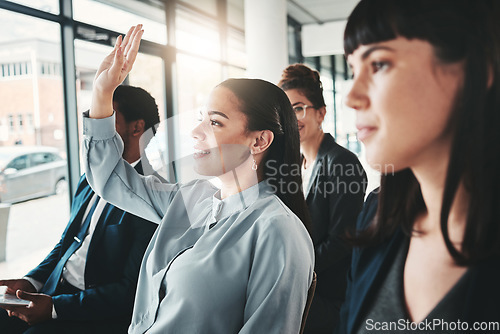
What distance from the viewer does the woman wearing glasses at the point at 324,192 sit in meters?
1.85

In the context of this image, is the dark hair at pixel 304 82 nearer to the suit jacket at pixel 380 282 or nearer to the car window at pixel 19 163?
the suit jacket at pixel 380 282

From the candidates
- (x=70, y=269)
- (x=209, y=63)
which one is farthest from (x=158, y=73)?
(x=70, y=269)

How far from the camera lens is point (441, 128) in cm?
57

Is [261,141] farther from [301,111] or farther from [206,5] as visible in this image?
[206,5]

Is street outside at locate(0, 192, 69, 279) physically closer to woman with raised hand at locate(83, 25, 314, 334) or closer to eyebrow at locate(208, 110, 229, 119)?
woman with raised hand at locate(83, 25, 314, 334)

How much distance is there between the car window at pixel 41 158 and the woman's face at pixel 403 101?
3620mm

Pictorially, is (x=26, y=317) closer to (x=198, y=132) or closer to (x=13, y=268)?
(x=198, y=132)

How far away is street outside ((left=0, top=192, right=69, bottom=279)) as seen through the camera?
11.1 feet

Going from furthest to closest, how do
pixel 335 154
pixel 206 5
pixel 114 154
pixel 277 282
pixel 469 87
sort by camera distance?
pixel 206 5, pixel 335 154, pixel 114 154, pixel 277 282, pixel 469 87

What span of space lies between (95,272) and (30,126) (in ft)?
7.71

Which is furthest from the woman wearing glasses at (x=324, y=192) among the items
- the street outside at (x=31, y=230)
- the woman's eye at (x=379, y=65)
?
the street outside at (x=31, y=230)

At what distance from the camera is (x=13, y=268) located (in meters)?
3.34

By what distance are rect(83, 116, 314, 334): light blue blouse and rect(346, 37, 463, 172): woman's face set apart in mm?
615

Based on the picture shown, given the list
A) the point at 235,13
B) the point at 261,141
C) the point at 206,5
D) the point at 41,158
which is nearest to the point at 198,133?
the point at 261,141
